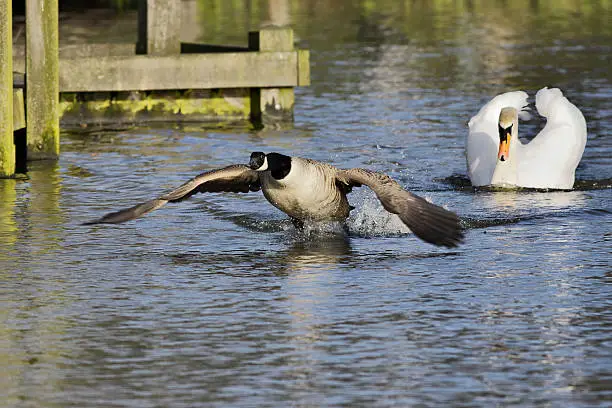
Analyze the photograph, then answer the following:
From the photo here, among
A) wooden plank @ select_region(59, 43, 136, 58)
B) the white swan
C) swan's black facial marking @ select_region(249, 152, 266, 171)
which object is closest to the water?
the white swan

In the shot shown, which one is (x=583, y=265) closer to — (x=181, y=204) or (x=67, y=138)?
(x=181, y=204)

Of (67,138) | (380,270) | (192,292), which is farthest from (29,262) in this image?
(67,138)

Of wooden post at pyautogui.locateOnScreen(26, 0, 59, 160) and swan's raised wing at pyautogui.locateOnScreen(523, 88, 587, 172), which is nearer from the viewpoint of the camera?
swan's raised wing at pyautogui.locateOnScreen(523, 88, 587, 172)

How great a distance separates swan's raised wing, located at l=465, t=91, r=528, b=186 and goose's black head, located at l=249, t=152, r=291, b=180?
3.47 meters

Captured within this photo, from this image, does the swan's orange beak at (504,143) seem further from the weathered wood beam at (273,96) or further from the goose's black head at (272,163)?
the weathered wood beam at (273,96)

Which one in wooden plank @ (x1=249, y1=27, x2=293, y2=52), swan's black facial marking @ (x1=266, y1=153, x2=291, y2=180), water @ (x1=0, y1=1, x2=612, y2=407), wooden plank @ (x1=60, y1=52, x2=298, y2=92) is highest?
wooden plank @ (x1=249, y1=27, x2=293, y2=52)

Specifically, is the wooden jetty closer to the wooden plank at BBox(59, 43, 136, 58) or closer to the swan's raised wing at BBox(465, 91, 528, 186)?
the wooden plank at BBox(59, 43, 136, 58)

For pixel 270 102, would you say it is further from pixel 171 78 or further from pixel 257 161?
pixel 257 161

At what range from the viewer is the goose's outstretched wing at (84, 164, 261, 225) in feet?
33.7

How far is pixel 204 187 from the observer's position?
37.7 feet

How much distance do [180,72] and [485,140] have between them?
4.40m

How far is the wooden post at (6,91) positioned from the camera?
13.3 meters

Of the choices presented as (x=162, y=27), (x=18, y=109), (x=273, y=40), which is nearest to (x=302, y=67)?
(x=273, y=40)

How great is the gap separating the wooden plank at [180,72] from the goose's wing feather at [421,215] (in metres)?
6.74
